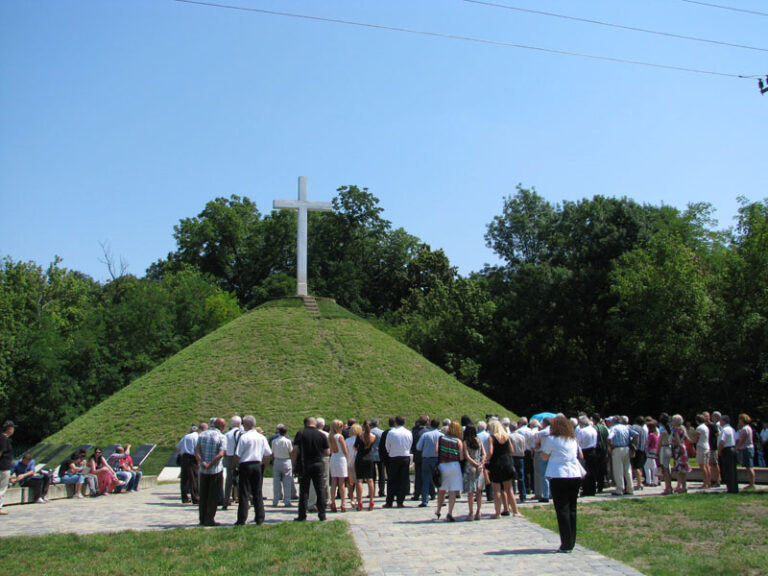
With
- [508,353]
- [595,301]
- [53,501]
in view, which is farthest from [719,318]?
[53,501]

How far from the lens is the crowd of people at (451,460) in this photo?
11.2m

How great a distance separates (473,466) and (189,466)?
6.45 metres

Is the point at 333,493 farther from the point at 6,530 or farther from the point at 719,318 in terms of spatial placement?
the point at 719,318

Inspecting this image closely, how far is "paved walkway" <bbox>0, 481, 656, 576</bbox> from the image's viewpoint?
7.56 m

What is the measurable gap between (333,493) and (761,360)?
2726 cm

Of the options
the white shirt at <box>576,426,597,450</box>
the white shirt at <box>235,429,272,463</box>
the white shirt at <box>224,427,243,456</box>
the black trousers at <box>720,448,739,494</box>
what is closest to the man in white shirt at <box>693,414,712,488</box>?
the black trousers at <box>720,448,739,494</box>

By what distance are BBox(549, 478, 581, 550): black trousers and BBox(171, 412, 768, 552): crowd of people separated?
1 centimetres

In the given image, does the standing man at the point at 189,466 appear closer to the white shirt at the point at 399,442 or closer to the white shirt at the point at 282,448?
the white shirt at the point at 282,448

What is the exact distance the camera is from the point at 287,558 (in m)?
8.21

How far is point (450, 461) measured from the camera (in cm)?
1148

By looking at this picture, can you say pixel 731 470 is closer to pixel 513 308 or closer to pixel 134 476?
pixel 134 476

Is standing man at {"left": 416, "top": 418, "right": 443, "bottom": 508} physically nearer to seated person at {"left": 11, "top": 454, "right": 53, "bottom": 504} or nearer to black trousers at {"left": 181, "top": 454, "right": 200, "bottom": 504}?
black trousers at {"left": 181, "top": 454, "right": 200, "bottom": 504}

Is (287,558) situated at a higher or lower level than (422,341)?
lower

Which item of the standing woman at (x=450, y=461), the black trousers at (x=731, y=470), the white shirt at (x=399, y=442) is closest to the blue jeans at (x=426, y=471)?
the white shirt at (x=399, y=442)
